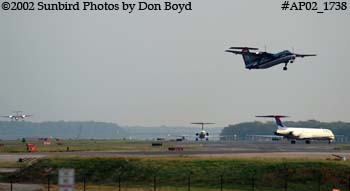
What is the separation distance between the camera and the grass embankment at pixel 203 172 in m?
63.4

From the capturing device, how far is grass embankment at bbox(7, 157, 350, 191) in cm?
6341

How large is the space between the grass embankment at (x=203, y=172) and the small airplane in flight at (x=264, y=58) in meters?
48.1

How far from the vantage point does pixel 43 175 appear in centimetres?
7125

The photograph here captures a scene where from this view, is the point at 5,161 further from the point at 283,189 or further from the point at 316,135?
the point at 316,135

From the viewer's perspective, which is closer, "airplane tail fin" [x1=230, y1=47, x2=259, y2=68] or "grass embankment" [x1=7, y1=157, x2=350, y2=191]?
"grass embankment" [x1=7, y1=157, x2=350, y2=191]

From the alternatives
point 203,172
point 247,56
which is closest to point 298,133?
point 247,56

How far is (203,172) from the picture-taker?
67.6 m

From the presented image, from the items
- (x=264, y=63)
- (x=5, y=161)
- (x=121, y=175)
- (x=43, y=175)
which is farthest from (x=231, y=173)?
(x=264, y=63)

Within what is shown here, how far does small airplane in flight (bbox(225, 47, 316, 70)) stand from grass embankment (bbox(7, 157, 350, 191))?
4811 cm

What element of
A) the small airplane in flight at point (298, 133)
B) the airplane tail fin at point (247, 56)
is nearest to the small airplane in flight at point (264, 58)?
the airplane tail fin at point (247, 56)

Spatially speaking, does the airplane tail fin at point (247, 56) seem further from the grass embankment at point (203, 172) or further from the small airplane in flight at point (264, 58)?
the grass embankment at point (203, 172)

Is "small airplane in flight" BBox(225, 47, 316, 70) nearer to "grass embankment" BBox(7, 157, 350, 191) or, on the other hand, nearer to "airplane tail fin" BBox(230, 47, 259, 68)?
"airplane tail fin" BBox(230, 47, 259, 68)

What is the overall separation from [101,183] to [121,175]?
118 inches

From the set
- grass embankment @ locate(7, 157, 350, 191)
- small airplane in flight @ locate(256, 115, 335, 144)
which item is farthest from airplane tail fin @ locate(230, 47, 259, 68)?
grass embankment @ locate(7, 157, 350, 191)
